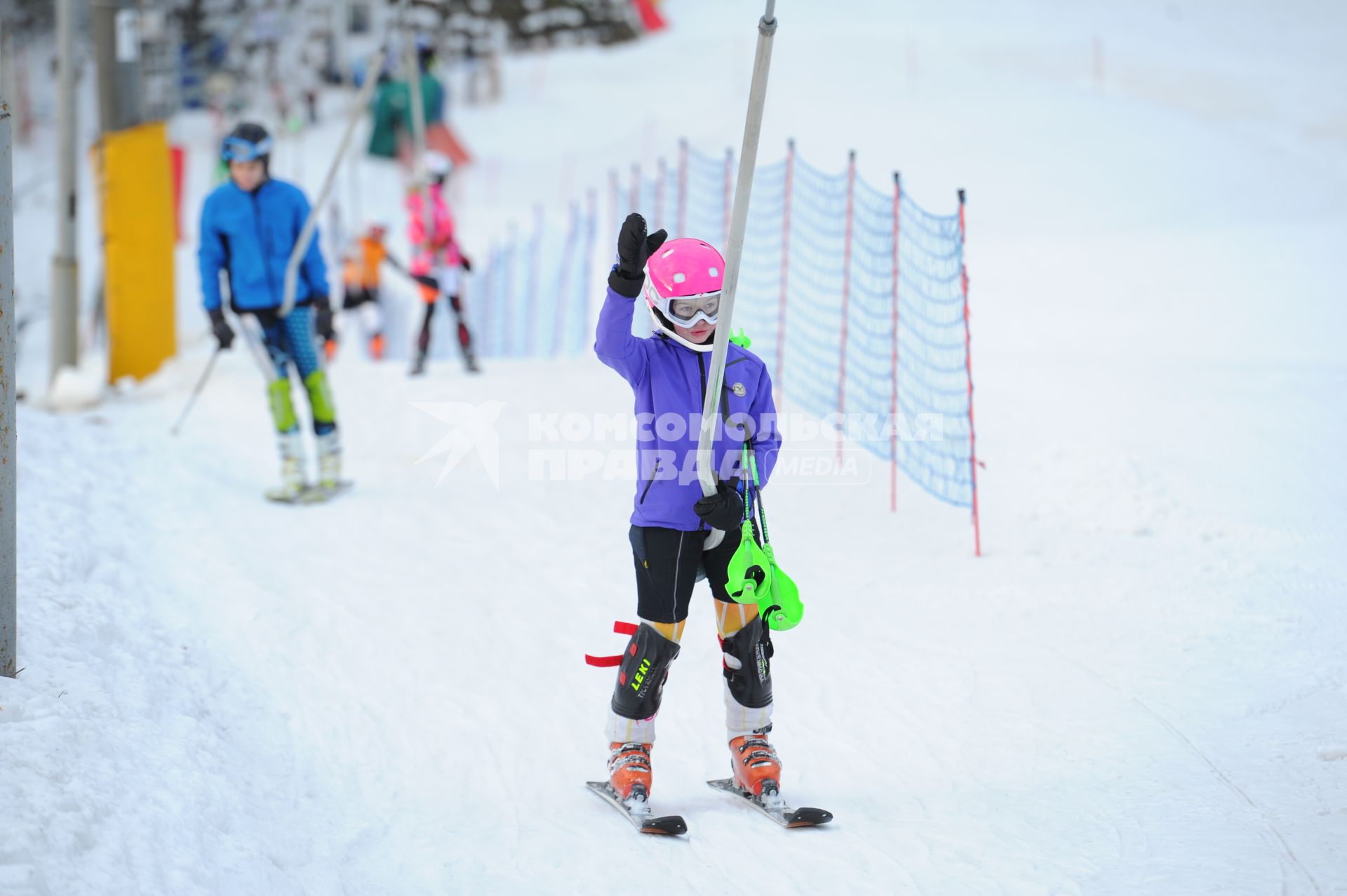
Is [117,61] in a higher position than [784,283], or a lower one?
higher

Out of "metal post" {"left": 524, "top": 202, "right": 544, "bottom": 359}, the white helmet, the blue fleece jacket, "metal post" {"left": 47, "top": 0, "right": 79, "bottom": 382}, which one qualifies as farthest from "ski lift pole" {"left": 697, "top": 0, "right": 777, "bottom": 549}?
"metal post" {"left": 524, "top": 202, "right": 544, "bottom": 359}

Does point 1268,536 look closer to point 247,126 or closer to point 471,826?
point 471,826

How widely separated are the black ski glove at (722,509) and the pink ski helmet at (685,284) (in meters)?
0.45

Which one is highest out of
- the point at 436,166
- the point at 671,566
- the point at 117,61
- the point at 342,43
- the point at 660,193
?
the point at 342,43

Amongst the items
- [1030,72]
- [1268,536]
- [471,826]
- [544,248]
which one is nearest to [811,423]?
[1268,536]

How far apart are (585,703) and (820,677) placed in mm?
935

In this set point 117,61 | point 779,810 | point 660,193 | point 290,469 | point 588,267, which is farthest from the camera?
point 588,267

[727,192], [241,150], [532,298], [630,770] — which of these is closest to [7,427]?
[630,770]

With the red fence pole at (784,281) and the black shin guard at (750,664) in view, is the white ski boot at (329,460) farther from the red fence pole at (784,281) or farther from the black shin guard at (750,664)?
the black shin guard at (750,664)

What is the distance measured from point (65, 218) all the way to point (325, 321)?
4.35m

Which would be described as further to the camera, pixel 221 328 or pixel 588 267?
pixel 588 267

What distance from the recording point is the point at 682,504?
356 centimetres

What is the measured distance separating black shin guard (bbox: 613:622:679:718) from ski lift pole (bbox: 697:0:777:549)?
1.26 feet

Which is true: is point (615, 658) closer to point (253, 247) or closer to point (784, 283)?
point (253, 247)
